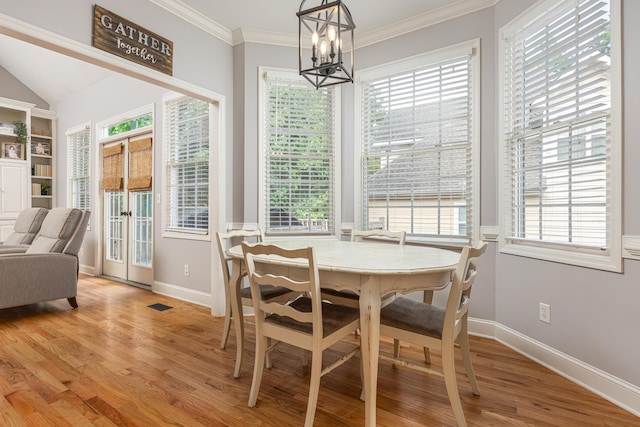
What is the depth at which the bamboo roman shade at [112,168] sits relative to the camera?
15.7 ft

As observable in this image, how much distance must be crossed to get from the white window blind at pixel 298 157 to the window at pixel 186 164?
2.58ft

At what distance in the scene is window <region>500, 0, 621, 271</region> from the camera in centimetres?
195

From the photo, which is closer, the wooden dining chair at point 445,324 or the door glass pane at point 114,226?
the wooden dining chair at point 445,324

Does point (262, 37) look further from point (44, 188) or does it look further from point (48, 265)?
point (44, 188)

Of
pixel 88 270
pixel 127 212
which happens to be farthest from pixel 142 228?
pixel 88 270

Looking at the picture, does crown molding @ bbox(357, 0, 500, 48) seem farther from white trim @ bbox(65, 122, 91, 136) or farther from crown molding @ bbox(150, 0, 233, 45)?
white trim @ bbox(65, 122, 91, 136)

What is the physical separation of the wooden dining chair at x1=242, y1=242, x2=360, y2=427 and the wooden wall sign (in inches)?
70.4

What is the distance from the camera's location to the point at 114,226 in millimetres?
5012

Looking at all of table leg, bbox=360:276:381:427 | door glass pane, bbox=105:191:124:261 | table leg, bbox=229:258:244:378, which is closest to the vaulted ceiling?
table leg, bbox=229:258:244:378

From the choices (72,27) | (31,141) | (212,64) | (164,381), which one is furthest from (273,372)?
(31,141)

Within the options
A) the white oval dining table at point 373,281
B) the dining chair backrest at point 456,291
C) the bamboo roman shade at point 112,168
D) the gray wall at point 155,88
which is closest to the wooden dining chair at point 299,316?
the white oval dining table at point 373,281

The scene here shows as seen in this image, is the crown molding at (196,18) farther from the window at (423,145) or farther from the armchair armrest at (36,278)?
the armchair armrest at (36,278)

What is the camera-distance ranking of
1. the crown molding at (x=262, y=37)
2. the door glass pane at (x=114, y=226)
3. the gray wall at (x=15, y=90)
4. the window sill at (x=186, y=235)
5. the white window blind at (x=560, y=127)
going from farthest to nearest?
the gray wall at (x=15, y=90) < the door glass pane at (x=114, y=226) < the window sill at (x=186, y=235) < the crown molding at (x=262, y=37) < the white window blind at (x=560, y=127)

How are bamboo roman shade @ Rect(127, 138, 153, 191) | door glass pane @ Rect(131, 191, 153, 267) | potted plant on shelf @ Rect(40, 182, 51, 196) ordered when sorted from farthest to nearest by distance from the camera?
potted plant on shelf @ Rect(40, 182, 51, 196) < door glass pane @ Rect(131, 191, 153, 267) < bamboo roman shade @ Rect(127, 138, 153, 191)
